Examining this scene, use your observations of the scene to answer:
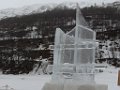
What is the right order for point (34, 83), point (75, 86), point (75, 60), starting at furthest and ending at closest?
point (34, 83) < point (75, 60) < point (75, 86)

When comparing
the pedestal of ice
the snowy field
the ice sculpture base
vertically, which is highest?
the pedestal of ice

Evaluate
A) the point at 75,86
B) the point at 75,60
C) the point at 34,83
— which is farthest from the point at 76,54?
the point at 34,83

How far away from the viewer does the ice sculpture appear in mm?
5238

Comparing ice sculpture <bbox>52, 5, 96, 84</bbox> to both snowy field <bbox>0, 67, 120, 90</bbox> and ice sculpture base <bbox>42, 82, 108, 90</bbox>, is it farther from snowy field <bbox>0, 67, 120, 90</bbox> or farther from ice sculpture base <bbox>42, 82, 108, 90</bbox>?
snowy field <bbox>0, 67, 120, 90</bbox>

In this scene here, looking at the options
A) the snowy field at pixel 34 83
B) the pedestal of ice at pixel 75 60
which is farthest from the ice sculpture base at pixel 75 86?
the snowy field at pixel 34 83

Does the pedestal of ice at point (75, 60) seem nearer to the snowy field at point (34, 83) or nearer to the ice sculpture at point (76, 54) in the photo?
the ice sculpture at point (76, 54)

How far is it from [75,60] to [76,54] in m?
0.10

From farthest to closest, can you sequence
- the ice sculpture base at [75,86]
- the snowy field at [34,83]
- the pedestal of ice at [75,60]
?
the snowy field at [34,83], the pedestal of ice at [75,60], the ice sculpture base at [75,86]

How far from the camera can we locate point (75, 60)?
529cm

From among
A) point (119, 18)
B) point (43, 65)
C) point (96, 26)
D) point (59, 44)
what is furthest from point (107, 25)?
point (59, 44)

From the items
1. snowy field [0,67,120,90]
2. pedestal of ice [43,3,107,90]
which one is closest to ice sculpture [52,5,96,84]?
pedestal of ice [43,3,107,90]

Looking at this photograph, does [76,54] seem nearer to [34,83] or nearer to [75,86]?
[75,86]

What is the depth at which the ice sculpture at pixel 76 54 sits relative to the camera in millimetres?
5238

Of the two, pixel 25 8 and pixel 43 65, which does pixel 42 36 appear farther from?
pixel 25 8
